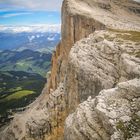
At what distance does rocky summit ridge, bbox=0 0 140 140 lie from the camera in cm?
3628

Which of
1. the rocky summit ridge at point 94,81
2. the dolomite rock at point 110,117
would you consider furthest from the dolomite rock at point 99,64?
the dolomite rock at point 110,117

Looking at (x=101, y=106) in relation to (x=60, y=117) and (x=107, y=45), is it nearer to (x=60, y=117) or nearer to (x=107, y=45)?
(x=107, y=45)

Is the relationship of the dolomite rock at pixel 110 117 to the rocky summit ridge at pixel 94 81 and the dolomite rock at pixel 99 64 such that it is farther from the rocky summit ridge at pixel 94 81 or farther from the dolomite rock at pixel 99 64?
the dolomite rock at pixel 99 64

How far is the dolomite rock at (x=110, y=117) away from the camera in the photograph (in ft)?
111

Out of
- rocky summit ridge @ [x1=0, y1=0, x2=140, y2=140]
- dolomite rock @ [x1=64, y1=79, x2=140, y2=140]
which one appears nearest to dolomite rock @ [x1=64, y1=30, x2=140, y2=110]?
rocky summit ridge @ [x1=0, y1=0, x2=140, y2=140]

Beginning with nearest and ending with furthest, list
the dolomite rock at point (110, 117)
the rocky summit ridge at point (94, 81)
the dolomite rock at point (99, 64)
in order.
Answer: the dolomite rock at point (110, 117) < the rocky summit ridge at point (94, 81) < the dolomite rock at point (99, 64)

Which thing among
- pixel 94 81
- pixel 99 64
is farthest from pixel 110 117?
pixel 99 64

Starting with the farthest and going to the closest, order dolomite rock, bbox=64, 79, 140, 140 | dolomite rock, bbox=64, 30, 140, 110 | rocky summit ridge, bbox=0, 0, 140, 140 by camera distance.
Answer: dolomite rock, bbox=64, 30, 140, 110 → rocky summit ridge, bbox=0, 0, 140, 140 → dolomite rock, bbox=64, 79, 140, 140

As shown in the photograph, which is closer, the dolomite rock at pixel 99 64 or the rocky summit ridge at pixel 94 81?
the rocky summit ridge at pixel 94 81

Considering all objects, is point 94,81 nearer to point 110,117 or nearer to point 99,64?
point 99,64

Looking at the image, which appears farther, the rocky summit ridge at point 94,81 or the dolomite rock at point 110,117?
the rocky summit ridge at point 94,81

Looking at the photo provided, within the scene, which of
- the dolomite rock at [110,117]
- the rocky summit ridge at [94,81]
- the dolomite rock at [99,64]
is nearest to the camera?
the dolomite rock at [110,117]

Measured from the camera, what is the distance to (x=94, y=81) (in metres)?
57.9

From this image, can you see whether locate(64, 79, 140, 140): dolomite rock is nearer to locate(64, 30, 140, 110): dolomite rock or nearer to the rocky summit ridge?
A: the rocky summit ridge
